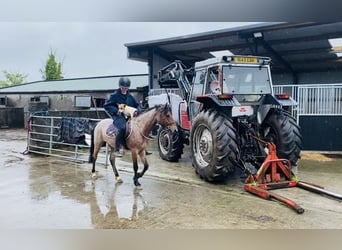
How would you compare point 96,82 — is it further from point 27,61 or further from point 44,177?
point 44,177

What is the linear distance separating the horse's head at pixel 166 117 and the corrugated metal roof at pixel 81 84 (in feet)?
15.0

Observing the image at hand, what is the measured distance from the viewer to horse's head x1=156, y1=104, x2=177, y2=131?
385 centimetres

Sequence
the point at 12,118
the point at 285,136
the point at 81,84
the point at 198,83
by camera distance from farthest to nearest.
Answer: the point at 12,118, the point at 81,84, the point at 198,83, the point at 285,136

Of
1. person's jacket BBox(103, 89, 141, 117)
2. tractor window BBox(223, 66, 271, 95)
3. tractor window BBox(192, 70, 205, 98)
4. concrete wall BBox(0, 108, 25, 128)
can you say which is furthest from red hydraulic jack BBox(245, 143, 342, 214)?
concrete wall BBox(0, 108, 25, 128)

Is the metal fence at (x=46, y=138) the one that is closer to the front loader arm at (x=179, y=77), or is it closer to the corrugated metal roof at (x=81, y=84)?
the front loader arm at (x=179, y=77)

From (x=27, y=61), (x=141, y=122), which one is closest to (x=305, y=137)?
(x=141, y=122)

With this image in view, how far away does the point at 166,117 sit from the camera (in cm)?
386

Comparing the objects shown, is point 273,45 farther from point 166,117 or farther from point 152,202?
point 152,202

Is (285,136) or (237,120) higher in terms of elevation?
(237,120)

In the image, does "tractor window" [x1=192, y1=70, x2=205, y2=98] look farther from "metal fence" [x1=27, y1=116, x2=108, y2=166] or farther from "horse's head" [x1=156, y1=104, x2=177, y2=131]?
"metal fence" [x1=27, y1=116, x2=108, y2=166]

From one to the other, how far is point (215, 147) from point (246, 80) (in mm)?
1112

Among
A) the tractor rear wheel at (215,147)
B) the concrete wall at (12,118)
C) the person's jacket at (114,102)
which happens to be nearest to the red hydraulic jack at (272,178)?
the tractor rear wheel at (215,147)

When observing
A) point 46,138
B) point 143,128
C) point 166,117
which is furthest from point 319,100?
point 46,138

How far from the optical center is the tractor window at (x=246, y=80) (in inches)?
162
